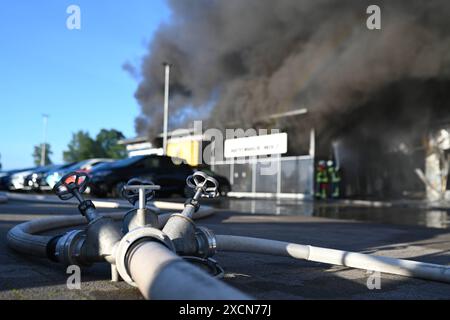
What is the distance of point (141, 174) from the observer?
38.0 ft

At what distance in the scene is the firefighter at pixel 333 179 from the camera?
16109mm

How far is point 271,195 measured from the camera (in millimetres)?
18031

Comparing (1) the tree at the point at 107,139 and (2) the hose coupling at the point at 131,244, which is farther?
(1) the tree at the point at 107,139

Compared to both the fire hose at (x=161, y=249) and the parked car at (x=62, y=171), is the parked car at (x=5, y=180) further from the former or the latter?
the fire hose at (x=161, y=249)

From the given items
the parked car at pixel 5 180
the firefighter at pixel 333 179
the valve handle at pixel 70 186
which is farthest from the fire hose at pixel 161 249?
the parked car at pixel 5 180

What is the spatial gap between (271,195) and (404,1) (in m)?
7.71

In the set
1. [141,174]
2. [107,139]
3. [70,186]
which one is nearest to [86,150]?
[107,139]

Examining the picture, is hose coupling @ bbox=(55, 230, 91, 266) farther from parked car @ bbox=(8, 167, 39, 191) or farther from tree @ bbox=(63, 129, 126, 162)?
tree @ bbox=(63, 129, 126, 162)

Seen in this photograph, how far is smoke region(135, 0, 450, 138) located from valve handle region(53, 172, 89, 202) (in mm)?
12302

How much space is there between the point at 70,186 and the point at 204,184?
0.79 meters

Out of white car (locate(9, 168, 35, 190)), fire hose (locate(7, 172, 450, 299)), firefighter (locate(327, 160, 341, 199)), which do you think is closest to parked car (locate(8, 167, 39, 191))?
white car (locate(9, 168, 35, 190))

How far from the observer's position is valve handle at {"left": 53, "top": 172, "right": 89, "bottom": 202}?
3.01 m

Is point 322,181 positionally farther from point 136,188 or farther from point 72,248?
point 72,248

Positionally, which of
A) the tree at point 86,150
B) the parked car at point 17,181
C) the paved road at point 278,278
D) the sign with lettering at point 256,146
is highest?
the tree at point 86,150
